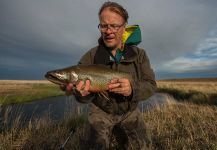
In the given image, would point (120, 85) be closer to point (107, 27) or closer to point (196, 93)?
point (107, 27)

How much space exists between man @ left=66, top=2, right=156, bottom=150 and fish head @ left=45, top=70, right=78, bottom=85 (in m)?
0.69

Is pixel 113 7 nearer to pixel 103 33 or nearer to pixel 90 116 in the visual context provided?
pixel 103 33

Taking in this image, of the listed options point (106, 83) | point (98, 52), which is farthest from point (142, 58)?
point (106, 83)

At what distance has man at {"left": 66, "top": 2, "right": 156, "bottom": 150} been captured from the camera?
181 inches

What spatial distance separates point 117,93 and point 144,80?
59 centimetres

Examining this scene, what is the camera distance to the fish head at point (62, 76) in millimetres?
3803

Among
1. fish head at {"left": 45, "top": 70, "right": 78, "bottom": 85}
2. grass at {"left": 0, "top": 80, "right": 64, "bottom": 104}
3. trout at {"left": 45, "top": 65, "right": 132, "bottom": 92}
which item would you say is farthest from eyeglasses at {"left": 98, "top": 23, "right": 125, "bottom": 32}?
grass at {"left": 0, "top": 80, "right": 64, "bottom": 104}

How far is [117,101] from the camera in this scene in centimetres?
Answer: 477

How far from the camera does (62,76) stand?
12.5 ft

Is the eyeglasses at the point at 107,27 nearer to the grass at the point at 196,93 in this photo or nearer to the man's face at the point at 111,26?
the man's face at the point at 111,26

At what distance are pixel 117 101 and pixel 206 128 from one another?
11.4 ft

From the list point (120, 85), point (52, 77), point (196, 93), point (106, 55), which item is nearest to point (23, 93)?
point (196, 93)

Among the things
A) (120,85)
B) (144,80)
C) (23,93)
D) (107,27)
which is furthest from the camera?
(23,93)

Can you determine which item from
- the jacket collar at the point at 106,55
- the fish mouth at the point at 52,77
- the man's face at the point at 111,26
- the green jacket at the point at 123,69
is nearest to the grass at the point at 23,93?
the green jacket at the point at 123,69
